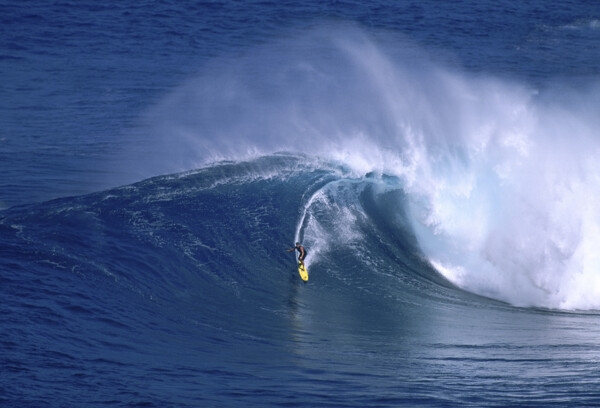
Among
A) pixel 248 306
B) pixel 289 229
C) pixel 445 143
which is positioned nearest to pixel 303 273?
pixel 248 306

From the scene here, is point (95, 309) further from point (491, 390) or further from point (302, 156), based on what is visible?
point (302, 156)

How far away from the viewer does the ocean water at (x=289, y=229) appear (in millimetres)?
13688

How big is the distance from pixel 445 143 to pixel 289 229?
24.2 ft

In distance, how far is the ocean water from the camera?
1369 centimetres

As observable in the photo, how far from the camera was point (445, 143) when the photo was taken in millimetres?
25938

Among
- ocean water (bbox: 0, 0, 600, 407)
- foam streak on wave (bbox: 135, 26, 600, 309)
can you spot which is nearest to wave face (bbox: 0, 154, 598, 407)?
ocean water (bbox: 0, 0, 600, 407)

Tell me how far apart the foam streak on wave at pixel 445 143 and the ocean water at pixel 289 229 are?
9 centimetres

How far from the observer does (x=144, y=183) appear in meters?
24.3

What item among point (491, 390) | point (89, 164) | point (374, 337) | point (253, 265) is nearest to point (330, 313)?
point (374, 337)

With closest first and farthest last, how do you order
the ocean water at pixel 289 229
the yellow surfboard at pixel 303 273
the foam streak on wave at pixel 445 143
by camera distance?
the ocean water at pixel 289 229
the yellow surfboard at pixel 303 273
the foam streak on wave at pixel 445 143

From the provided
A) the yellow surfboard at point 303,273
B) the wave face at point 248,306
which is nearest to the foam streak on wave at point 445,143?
the wave face at point 248,306

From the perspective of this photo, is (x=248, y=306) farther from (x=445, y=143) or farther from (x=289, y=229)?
(x=445, y=143)

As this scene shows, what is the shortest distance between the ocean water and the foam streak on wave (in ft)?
0.29

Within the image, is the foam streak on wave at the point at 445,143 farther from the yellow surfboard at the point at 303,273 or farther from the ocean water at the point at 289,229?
the yellow surfboard at the point at 303,273
